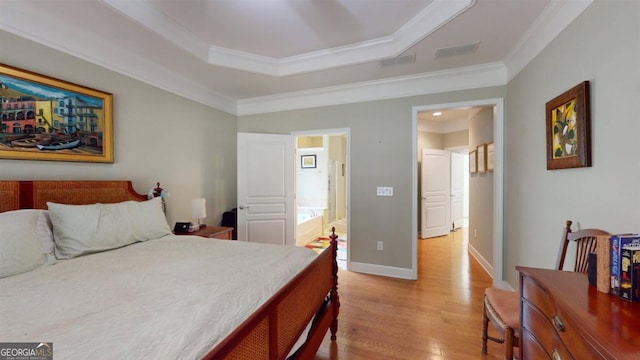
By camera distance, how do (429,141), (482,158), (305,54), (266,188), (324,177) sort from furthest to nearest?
(324,177), (429,141), (266,188), (482,158), (305,54)

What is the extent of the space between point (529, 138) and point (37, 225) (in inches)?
159

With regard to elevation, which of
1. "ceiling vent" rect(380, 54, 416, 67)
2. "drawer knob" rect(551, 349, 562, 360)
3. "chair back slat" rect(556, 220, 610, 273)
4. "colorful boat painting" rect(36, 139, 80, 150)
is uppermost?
"ceiling vent" rect(380, 54, 416, 67)

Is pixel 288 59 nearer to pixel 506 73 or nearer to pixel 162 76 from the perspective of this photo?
pixel 162 76

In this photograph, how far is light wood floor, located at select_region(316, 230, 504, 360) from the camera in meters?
1.91

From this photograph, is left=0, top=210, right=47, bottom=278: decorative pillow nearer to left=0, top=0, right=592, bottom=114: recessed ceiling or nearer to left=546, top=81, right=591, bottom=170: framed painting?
left=0, top=0, right=592, bottom=114: recessed ceiling

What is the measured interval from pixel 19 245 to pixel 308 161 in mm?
5530

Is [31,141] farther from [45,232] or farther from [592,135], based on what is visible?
[592,135]

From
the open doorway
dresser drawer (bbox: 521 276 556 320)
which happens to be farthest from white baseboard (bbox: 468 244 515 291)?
the open doorway

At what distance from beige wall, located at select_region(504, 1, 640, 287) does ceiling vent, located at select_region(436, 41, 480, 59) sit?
1.76ft

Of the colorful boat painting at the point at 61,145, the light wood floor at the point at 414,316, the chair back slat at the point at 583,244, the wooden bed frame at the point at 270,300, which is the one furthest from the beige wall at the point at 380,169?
the colorful boat painting at the point at 61,145

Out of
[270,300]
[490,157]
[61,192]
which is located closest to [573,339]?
[270,300]

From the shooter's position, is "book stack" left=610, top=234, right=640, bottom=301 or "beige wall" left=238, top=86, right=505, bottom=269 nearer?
"book stack" left=610, top=234, right=640, bottom=301

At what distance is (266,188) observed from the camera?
12.7 feet

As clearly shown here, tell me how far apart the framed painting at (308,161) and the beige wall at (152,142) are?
276 centimetres
